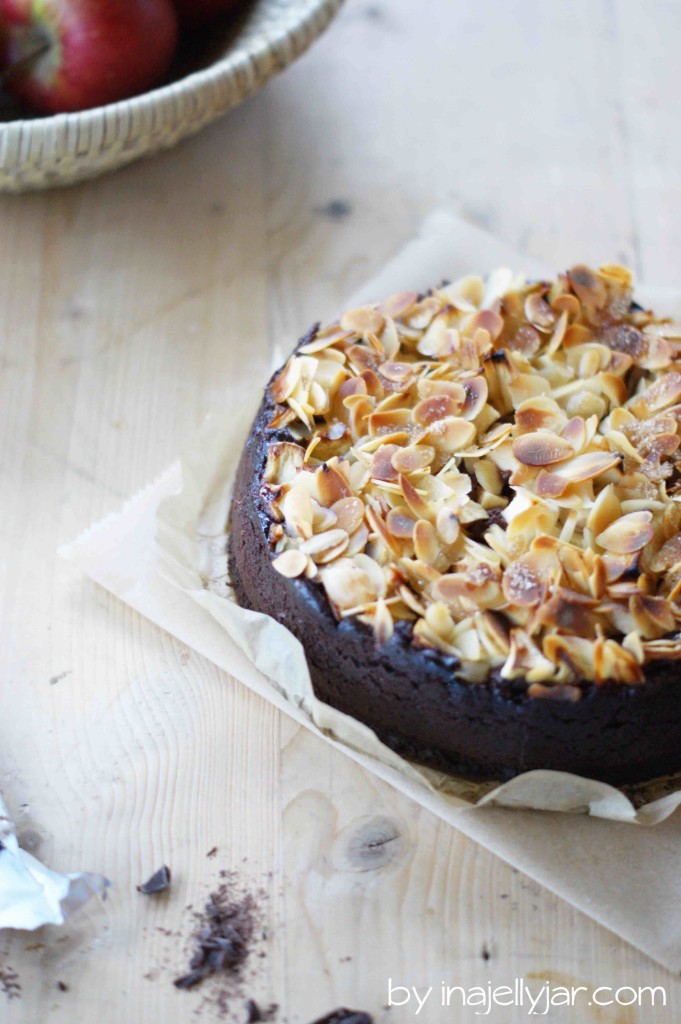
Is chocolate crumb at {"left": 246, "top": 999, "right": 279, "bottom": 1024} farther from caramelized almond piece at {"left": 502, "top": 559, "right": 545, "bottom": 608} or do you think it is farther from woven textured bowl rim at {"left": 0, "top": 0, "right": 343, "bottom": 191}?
A: woven textured bowl rim at {"left": 0, "top": 0, "right": 343, "bottom": 191}

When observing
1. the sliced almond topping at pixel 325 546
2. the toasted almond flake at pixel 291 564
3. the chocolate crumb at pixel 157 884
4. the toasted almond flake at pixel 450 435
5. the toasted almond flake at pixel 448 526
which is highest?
the toasted almond flake at pixel 450 435

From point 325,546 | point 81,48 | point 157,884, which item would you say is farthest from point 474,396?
point 81,48

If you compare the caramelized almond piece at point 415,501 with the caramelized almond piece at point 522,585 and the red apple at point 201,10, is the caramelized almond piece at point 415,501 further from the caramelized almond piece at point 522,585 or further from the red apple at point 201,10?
the red apple at point 201,10

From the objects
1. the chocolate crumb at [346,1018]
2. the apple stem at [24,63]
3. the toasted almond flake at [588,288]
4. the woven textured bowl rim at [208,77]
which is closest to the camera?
the chocolate crumb at [346,1018]

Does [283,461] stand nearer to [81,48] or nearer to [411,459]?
[411,459]

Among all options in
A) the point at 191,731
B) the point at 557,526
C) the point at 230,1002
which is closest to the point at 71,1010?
the point at 230,1002

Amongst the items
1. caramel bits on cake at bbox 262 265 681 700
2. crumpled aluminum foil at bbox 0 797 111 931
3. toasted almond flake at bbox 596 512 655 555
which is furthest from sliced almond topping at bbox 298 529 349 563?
crumpled aluminum foil at bbox 0 797 111 931

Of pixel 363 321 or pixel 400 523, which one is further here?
pixel 363 321

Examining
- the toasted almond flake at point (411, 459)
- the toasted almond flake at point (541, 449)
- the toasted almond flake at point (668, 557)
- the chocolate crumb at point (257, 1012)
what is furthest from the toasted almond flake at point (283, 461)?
the chocolate crumb at point (257, 1012)
